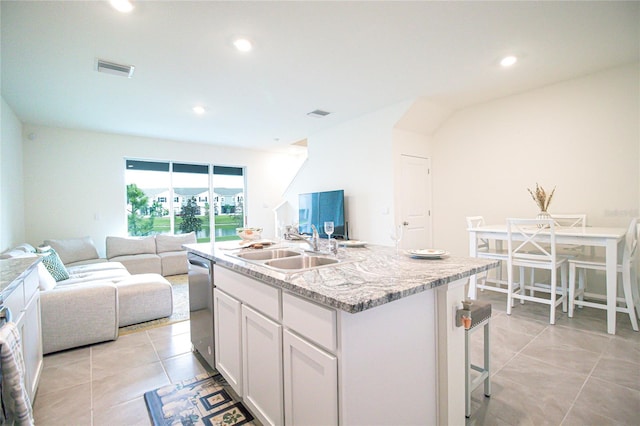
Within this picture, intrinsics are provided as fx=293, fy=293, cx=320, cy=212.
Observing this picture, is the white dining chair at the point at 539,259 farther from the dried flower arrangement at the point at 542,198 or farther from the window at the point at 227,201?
the window at the point at 227,201

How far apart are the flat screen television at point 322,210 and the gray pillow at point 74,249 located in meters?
3.51

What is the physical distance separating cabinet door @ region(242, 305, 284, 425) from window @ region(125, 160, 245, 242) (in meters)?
5.27

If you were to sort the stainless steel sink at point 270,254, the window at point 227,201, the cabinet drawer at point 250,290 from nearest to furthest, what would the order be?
the cabinet drawer at point 250,290 < the stainless steel sink at point 270,254 < the window at point 227,201

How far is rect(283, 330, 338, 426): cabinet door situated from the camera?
1052 millimetres

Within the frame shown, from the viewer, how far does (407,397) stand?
124 cm

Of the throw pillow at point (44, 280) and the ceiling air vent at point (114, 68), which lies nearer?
the throw pillow at point (44, 280)

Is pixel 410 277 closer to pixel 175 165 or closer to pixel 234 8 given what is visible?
pixel 234 8

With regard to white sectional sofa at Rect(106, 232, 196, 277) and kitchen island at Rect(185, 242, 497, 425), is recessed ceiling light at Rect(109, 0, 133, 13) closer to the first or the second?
kitchen island at Rect(185, 242, 497, 425)

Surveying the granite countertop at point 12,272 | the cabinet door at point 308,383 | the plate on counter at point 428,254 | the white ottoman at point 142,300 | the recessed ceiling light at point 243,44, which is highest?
the recessed ceiling light at point 243,44

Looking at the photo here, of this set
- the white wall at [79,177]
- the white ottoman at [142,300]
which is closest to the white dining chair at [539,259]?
the white ottoman at [142,300]

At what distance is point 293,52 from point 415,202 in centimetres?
295

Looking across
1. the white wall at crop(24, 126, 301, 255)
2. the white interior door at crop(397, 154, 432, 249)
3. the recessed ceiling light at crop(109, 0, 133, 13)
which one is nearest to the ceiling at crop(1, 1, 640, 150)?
the recessed ceiling light at crop(109, 0, 133, 13)

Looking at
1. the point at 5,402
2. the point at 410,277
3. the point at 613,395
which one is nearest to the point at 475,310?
the point at 410,277

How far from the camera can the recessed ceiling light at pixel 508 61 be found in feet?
9.68
